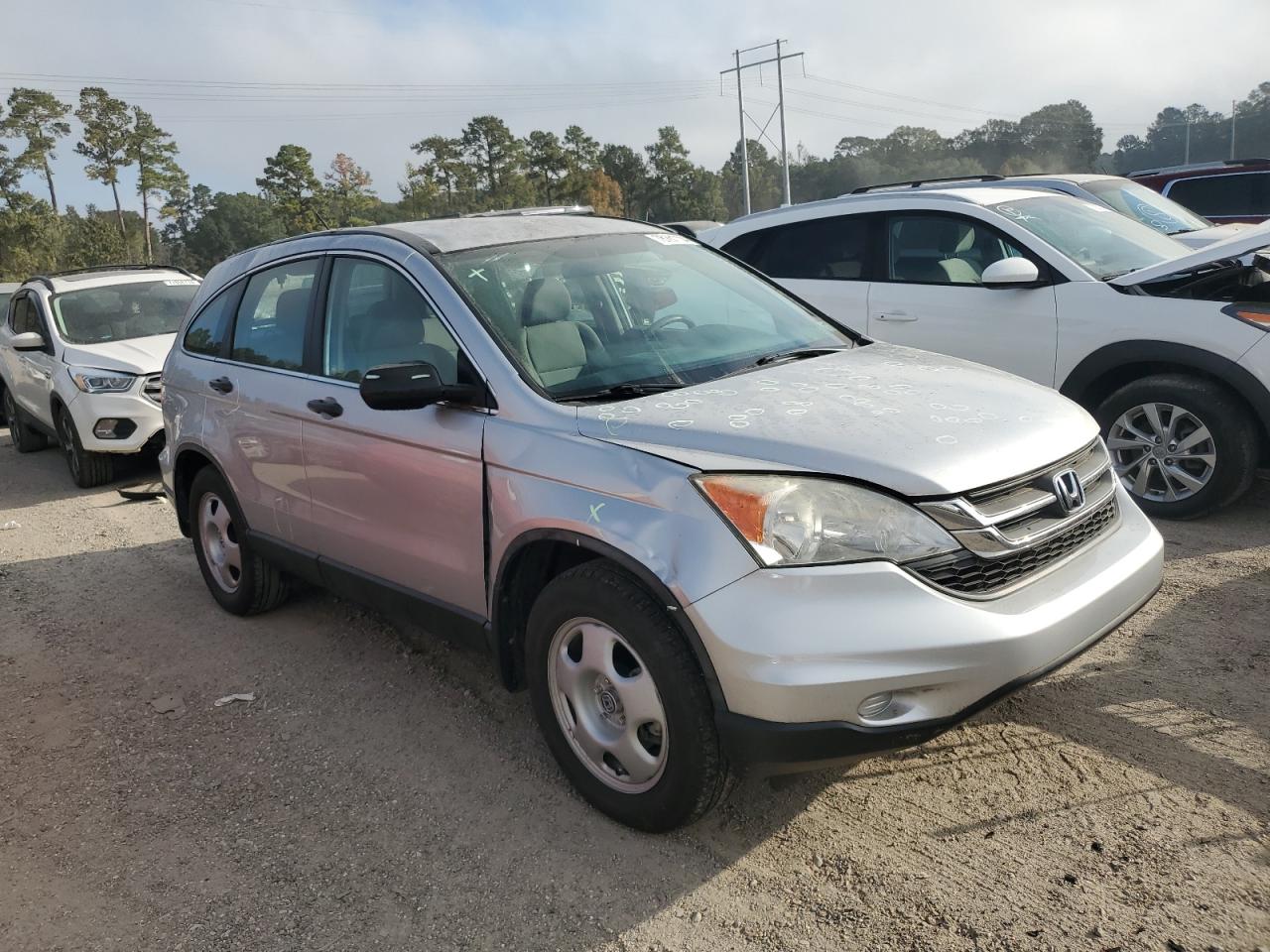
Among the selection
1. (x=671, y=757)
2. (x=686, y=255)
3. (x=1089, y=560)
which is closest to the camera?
(x=671, y=757)

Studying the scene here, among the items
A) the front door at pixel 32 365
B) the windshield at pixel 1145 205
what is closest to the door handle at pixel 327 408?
the front door at pixel 32 365

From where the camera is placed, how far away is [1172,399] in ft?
17.3

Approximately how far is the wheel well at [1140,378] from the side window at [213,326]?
175 inches

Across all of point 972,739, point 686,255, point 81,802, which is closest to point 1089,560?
point 972,739

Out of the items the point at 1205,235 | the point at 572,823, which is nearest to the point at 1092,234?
the point at 1205,235

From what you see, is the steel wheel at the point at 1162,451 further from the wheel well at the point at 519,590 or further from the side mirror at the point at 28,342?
the side mirror at the point at 28,342

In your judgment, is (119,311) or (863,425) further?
(119,311)

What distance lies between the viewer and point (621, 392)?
3184mm

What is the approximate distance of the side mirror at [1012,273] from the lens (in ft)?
18.7

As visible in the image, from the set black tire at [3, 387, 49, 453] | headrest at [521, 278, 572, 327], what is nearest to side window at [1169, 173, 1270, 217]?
headrest at [521, 278, 572, 327]

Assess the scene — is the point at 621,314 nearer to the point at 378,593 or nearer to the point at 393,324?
the point at 393,324

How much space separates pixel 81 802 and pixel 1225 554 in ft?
16.3

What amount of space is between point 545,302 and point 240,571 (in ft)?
7.88

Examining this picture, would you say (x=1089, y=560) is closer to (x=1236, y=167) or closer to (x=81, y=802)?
(x=81, y=802)
